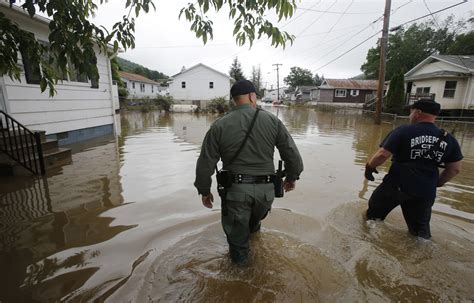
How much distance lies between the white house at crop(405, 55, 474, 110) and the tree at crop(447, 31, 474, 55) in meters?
13.0

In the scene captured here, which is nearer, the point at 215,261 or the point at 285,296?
the point at 285,296

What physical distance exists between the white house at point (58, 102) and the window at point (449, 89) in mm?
24117

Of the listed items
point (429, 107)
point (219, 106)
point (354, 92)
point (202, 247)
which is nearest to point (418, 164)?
point (429, 107)

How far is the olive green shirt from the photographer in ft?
7.55

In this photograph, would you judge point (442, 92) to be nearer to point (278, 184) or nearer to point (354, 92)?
point (354, 92)

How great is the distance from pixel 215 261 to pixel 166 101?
24685mm

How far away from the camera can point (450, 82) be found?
20.2 metres

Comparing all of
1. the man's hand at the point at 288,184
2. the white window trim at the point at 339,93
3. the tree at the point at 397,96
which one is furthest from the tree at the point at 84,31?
the white window trim at the point at 339,93

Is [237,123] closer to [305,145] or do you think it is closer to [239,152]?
[239,152]

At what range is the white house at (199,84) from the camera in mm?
33000

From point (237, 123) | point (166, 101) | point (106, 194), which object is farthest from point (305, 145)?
point (166, 101)

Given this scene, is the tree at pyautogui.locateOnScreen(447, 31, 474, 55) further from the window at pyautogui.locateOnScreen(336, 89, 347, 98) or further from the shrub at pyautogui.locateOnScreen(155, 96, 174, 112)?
the shrub at pyautogui.locateOnScreen(155, 96, 174, 112)

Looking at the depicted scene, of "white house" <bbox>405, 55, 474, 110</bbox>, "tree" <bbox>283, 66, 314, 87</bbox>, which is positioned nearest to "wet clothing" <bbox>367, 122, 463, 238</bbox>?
"white house" <bbox>405, 55, 474, 110</bbox>

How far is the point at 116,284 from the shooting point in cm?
236
